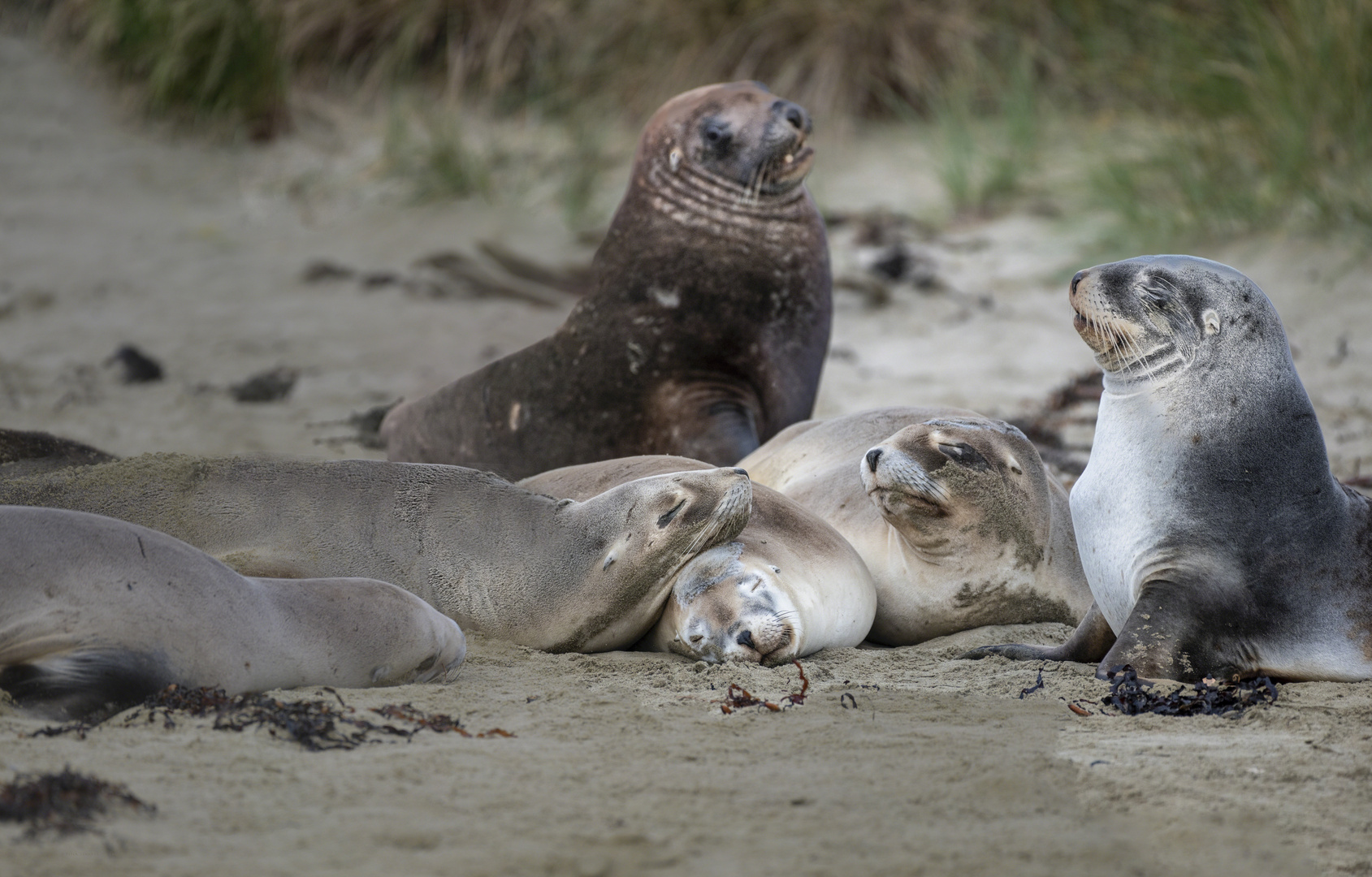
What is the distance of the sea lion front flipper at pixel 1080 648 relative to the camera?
3.36 m

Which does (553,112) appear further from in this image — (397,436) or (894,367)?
(397,436)

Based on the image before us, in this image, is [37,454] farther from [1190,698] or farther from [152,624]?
[1190,698]

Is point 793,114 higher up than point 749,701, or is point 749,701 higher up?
point 793,114

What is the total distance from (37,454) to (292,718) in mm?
1766

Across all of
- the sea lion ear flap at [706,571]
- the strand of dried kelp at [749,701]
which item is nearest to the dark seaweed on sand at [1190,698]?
the strand of dried kelp at [749,701]

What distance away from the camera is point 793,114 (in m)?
5.58

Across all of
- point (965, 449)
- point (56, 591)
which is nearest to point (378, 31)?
point (965, 449)

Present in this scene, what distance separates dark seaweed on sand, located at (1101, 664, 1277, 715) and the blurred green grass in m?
5.51

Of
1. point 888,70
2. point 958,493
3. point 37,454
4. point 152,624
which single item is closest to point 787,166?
point 958,493

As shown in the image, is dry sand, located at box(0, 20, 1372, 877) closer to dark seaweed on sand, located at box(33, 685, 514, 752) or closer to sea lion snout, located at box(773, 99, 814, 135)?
dark seaweed on sand, located at box(33, 685, 514, 752)

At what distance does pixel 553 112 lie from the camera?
10.8m

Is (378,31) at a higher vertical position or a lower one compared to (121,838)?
higher

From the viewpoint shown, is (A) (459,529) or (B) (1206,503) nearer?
(B) (1206,503)

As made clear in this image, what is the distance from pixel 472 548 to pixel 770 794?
143 cm
